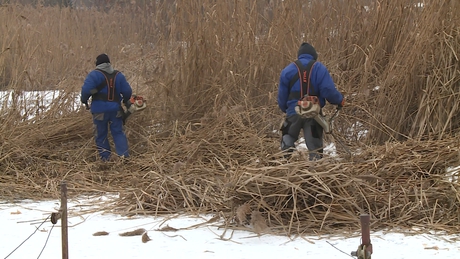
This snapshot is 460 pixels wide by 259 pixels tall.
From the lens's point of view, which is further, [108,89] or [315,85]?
[108,89]

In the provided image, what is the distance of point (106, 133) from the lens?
695 centimetres

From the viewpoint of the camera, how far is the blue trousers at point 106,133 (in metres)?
6.82

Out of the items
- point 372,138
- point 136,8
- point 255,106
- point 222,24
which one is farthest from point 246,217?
point 136,8

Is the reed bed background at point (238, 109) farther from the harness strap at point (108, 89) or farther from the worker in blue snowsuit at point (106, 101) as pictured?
the harness strap at point (108, 89)

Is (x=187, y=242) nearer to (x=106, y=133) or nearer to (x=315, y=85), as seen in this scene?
(x=315, y=85)

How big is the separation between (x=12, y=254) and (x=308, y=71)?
3.06 meters

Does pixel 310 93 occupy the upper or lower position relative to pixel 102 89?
lower

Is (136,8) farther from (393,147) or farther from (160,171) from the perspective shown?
(393,147)

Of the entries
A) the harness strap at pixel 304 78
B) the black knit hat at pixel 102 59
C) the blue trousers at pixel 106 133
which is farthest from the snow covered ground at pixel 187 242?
the black knit hat at pixel 102 59

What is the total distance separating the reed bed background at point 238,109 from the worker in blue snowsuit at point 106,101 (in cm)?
22

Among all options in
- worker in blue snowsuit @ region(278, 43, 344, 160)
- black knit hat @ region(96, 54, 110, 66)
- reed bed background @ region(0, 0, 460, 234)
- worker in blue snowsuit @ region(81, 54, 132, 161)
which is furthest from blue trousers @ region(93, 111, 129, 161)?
worker in blue snowsuit @ region(278, 43, 344, 160)

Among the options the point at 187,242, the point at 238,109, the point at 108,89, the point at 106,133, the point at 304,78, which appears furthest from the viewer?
the point at 106,133

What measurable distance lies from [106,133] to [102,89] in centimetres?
55

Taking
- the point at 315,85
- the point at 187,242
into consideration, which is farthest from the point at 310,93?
the point at 187,242
